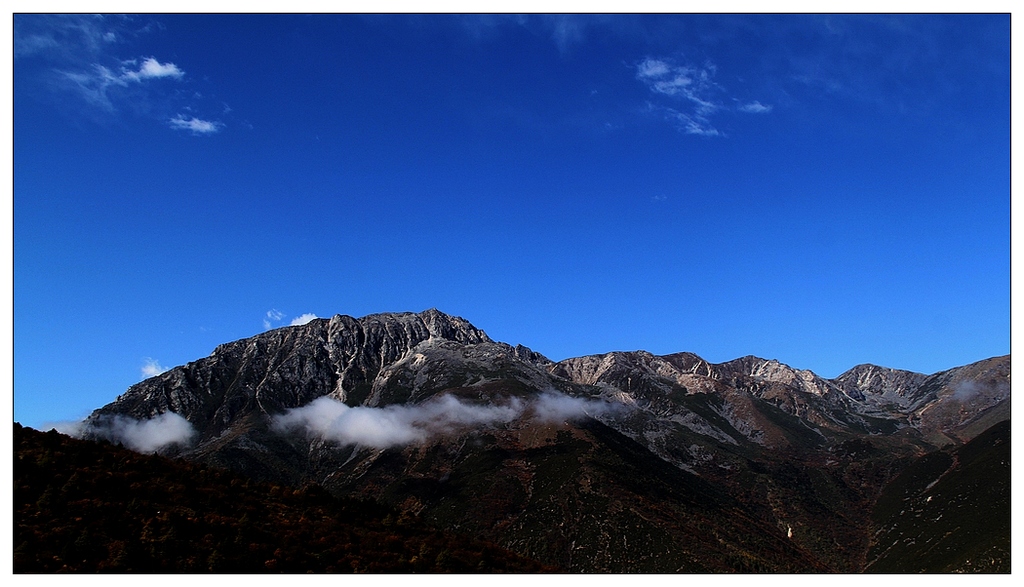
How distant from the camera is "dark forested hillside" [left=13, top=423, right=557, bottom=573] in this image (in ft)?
197

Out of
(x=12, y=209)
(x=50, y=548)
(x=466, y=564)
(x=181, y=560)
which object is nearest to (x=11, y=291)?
(x=12, y=209)

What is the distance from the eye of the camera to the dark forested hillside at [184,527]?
197 feet

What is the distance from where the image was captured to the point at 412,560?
65.4 m

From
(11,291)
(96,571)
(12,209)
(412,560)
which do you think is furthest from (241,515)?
(12,209)

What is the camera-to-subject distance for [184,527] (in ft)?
215

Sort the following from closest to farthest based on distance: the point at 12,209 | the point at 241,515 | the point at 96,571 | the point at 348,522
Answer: the point at 12,209, the point at 96,571, the point at 241,515, the point at 348,522

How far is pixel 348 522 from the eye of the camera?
76.5m

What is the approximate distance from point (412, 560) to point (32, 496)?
126 feet

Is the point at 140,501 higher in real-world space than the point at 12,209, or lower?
lower

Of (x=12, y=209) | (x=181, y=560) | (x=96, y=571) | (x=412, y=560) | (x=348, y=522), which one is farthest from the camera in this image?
(x=348, y=522)

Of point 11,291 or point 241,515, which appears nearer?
point 11,291

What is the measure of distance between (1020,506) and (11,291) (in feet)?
296

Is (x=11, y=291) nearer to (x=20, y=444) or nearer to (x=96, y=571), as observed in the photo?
(x=96, y=571)

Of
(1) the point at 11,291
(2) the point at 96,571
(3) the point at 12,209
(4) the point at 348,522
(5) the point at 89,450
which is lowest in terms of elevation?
(2) the point at 96,571
